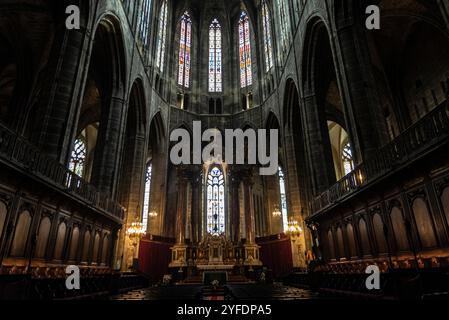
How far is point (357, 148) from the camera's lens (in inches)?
458

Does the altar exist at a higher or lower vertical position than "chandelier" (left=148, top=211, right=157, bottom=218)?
lower

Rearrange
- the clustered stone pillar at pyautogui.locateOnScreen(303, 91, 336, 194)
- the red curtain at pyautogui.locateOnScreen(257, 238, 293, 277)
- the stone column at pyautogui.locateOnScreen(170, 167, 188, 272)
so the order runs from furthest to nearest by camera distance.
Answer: the red curtain at pyautogui.locateOnScreen(257, 238, 293, 277) < the stone column at pyautogui.locateOnScreen(170, 167, 188, 272) < the clustered stone pillar at pyautogui.locateOnScreen(303, 91, 336, 194)

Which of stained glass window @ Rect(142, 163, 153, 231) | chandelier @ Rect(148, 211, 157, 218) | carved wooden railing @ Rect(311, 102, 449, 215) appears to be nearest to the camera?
carved wooden railing @ Rect(311, 102, 449, 215)

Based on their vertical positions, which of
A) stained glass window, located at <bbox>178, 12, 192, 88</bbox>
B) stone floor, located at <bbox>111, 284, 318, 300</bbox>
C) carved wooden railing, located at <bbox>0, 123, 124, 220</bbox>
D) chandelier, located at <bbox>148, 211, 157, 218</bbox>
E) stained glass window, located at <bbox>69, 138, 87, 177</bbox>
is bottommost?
stone floor, located at <bbox>111, 284, 318, 300</bbox>

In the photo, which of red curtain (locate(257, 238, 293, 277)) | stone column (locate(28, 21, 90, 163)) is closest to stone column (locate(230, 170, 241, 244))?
red curtain (locate(257, 238, 293, 277))

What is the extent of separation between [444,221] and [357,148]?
4.65m

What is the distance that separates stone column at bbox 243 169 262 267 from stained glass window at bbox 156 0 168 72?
1367 cm

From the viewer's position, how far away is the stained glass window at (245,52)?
1211 inches

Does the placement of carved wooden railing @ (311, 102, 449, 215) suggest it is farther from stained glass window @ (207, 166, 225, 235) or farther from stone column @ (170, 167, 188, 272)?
stained glass window @ (207, 166, 225, 235)

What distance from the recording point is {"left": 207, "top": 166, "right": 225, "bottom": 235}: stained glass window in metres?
25.3

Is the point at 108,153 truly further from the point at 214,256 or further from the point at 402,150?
the point at 402,150

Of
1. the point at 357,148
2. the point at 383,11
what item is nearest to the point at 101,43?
the point at 357,148

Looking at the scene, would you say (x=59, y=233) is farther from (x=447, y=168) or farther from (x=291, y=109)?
(x=291, y=109)
